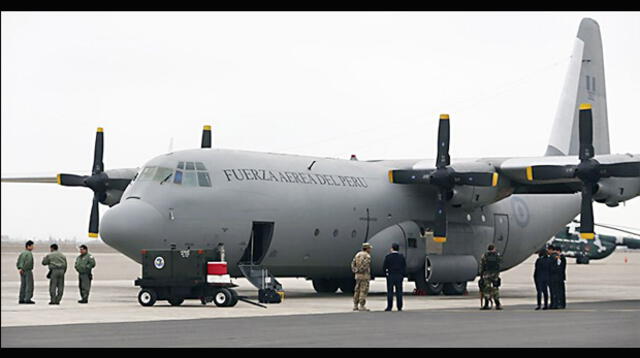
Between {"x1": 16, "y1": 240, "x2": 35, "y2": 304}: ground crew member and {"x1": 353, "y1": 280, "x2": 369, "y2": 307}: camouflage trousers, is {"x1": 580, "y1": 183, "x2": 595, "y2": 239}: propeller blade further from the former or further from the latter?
{"x1": 16, "y1": 240, "x2": 35, "y2": 304}: ground crew member

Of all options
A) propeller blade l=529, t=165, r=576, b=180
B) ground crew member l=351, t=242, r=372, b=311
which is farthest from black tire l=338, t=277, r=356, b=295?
ground crew member l=351, t=242, r=372, b=311

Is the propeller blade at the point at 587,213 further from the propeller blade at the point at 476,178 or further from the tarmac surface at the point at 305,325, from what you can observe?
the tarmac surface at the point at 305,325

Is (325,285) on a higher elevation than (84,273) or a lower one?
lower

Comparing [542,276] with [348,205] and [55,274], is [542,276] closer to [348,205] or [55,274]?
[348,205]

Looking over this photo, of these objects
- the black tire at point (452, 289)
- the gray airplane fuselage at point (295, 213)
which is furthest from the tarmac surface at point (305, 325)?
the black tire at point (452, 289)

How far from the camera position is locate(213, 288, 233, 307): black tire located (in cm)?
2108

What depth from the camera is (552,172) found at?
26.7 meters

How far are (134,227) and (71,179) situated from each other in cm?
891

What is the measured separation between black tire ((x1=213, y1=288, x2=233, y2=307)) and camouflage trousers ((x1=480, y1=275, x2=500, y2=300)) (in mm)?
5314

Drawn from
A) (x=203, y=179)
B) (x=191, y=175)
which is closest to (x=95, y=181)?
(x=191, y=175)

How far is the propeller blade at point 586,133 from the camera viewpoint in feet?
85.1

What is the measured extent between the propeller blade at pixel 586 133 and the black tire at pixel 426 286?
5.57m
